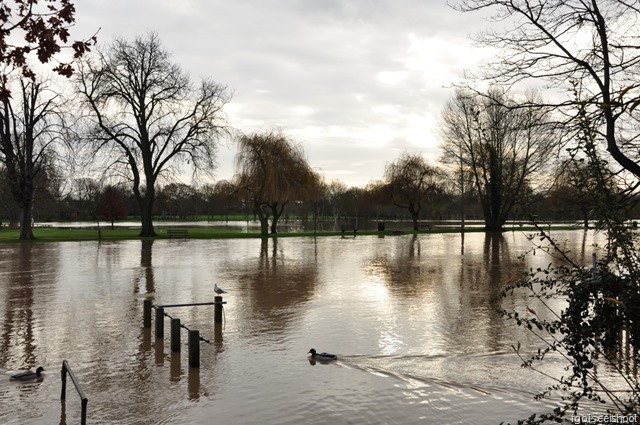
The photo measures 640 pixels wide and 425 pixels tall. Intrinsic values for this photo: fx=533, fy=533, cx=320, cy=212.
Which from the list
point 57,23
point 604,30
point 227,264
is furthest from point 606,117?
point 227,264

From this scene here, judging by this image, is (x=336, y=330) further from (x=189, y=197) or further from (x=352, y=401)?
(x=189, y=197)

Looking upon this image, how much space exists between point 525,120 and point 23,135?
4113cm

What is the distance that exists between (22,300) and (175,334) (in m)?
7.63

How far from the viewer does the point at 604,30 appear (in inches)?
323

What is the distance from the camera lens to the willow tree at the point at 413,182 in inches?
2224

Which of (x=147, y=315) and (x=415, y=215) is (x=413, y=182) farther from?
(x=147, y=315)

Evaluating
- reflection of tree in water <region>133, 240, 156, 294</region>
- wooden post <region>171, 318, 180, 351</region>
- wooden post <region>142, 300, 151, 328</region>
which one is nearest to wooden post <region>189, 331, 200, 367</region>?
wooden post <region>171, 318, 180, 351</region>

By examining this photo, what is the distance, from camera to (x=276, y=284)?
17391 millimetres

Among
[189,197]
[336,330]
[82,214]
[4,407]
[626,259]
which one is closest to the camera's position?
[626,259]

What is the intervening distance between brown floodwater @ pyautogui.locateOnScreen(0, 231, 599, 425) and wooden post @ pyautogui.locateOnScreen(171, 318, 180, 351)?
224 millimetres

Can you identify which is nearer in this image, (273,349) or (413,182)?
(273,349)

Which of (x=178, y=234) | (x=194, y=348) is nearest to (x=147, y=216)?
(x=178, y=234)

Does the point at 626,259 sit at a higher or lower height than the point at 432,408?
higher

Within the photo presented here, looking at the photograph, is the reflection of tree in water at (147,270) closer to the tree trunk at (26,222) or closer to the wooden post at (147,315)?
the wooden post at (147,315)
